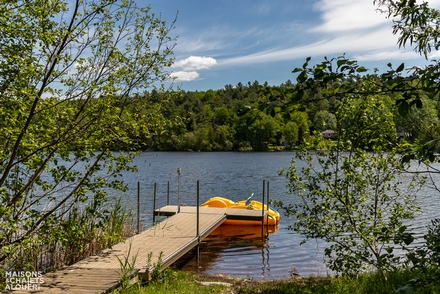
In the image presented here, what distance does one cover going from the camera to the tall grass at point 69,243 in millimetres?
5199

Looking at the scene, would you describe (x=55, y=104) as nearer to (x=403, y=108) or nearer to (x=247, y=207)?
(x=403, y=108)

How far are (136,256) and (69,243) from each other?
1.85m

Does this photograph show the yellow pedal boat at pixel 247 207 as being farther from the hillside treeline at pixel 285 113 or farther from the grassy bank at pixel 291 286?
the grassy bank at pixel 291 286

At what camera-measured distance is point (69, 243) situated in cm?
559

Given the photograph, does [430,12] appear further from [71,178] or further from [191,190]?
[191,190]

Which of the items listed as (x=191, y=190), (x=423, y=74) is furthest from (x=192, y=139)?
(x=423, y=74)

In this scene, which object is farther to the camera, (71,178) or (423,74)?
(71,178)

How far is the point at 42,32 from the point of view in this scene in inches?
175

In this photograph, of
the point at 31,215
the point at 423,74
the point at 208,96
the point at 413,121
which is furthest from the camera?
the point at 208,96

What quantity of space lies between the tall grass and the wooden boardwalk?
1.19 feet

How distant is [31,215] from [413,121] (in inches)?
175

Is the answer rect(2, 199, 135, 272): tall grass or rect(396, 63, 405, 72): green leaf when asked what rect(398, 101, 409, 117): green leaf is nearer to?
rect(396, 63, 405, 72): green leaf

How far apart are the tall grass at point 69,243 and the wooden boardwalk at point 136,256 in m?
0.36

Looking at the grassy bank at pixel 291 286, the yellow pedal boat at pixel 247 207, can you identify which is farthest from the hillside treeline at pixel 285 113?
the yellow pedal boat at pixel 247 207
